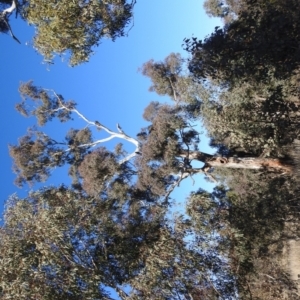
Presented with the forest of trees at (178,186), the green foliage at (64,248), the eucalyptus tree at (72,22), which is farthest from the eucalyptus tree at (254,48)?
the green foliage at (64,248)

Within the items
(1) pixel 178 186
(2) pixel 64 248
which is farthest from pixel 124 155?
(2) pixel 64 248

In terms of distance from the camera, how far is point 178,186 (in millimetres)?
21797

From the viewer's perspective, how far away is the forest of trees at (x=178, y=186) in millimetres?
13617

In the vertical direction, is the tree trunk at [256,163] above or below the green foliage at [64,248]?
above

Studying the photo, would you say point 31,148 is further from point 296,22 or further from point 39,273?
point 296,22

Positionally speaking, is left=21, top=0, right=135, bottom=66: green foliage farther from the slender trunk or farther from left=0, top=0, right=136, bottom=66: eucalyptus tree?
the slender trunk

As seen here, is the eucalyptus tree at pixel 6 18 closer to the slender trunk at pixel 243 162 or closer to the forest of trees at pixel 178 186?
the forest of trees at pixel 178 186

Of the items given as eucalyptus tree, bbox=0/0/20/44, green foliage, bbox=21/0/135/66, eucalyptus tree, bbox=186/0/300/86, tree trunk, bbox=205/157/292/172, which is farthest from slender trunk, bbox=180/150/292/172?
eucalyptus tree, bbox=0/0/20/44

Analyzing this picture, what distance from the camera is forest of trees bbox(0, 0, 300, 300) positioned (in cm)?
1362

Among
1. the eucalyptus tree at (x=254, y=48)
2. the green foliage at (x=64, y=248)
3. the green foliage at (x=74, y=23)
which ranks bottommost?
the green foliage at (x=64, y=248)

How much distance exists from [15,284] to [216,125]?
34.7 feet

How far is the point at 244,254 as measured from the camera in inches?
639

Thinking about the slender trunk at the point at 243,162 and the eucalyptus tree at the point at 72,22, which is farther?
the slender trunk at the point at 243,162

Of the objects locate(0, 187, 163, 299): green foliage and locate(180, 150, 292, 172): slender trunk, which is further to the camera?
locate(180, 150, 292, 172): slender trunk
